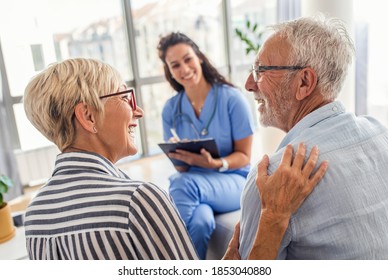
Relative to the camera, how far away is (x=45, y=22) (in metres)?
2.95

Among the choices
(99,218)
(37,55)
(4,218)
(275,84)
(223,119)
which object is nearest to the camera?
(99,218)

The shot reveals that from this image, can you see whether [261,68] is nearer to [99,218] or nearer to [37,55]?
[99,218]

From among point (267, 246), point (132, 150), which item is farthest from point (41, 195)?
point (267, 246)

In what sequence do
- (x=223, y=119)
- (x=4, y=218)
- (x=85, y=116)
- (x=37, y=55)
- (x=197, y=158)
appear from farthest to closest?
(x=37, y=55)
(x=223, y=119)
(x=197, y=158)
(x=4, y=218)
(x=85, y=116)

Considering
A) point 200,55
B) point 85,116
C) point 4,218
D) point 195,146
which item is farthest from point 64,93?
point 200,55

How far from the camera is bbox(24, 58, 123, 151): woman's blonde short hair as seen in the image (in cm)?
75

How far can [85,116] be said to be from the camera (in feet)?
2.54

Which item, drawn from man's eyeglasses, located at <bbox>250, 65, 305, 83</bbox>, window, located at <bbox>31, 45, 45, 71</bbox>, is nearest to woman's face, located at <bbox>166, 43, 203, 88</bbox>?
man's eyeglasses, located at <bbox>250, 65, 305, 83</bbox>

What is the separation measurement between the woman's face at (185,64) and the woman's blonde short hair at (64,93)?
3.31ft

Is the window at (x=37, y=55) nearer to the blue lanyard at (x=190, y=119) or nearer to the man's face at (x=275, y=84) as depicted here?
the blue lanyard at (x=190, y=119)

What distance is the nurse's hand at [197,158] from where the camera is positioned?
61.2 inches

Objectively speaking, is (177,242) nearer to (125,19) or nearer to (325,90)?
(325,90)

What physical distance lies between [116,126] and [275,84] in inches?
15.6

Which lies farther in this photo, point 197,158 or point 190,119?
point 190,119
